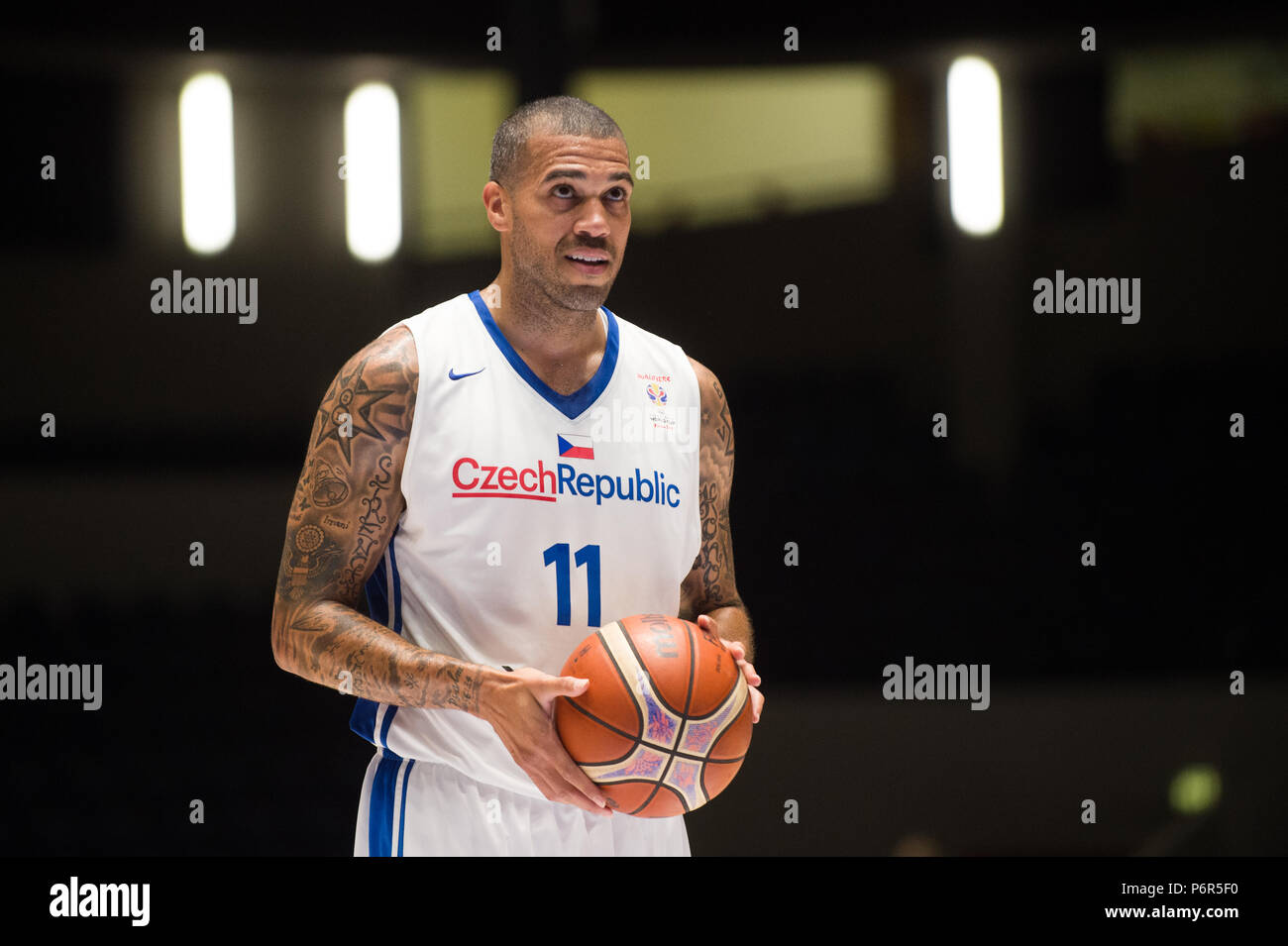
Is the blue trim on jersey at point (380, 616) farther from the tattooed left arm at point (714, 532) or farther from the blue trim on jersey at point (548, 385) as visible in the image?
the tattooed left arm at point (714, 532)

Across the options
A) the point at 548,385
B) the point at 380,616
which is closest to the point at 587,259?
the point at 548,385

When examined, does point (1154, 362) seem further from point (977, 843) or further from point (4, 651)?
point (4, 651)

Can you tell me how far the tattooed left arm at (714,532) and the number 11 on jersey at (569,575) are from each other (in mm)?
350

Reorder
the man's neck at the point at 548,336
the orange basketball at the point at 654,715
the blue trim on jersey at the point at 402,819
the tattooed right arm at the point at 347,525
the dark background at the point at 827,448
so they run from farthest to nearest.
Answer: the dark background at the point at 827,448 → the man's neck at the point at 548,336 → the blue trim on jersey at the point at 402,819 → the tattooed right arm at the point at 347,525 → the orange basketball at the point at 654,715

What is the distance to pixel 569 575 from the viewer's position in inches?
97.2

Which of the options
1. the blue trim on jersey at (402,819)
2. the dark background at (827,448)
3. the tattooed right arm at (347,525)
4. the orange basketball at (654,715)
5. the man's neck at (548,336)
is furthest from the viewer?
the dark background at (827,448)

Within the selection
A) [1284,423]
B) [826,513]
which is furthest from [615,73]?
[1284,423]

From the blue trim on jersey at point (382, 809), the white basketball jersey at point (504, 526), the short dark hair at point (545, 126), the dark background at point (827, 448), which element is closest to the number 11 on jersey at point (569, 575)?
the white basketball jersey at point (504, 526)

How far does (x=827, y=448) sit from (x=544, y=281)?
249 centimetres

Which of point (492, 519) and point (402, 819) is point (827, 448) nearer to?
point (492, 519)

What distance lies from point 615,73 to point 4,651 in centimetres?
308

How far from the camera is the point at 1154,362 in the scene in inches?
195

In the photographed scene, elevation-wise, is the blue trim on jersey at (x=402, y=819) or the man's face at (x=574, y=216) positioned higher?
the man's face at (x=574, y=216)

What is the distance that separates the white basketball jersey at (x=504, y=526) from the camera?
2.41 m
